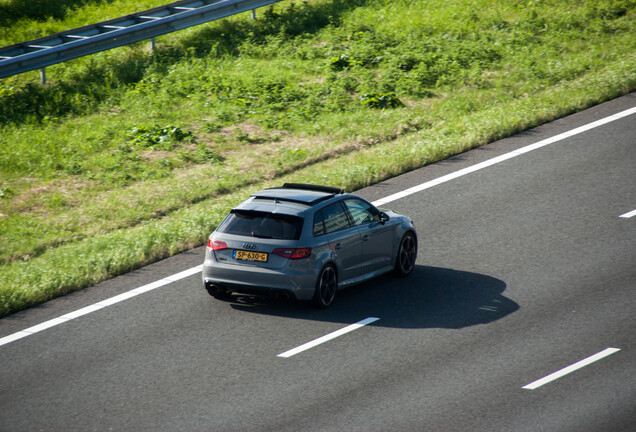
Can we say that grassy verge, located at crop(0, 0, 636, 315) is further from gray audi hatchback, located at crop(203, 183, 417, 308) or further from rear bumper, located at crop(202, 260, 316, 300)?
gray audi hatchback, located at crop(203, 183, 417, 308)

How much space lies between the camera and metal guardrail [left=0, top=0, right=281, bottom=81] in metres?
21.2

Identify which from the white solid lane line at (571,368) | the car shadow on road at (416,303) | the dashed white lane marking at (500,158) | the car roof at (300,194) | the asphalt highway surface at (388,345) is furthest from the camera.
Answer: the dashed white lane marking at (500,158)

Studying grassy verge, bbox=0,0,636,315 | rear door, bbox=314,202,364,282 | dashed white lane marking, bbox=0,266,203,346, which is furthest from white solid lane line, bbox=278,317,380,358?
grassy verge, bbox=0,0,636,315

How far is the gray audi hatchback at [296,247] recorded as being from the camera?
36.6 feet

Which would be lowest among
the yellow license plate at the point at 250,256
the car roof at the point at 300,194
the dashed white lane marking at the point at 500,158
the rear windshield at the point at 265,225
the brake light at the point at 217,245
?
the dashed white lane marking at the point at 500,158

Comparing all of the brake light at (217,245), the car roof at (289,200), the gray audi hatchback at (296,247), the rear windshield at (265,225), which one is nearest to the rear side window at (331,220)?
the gray audi hatchback at (296,247)

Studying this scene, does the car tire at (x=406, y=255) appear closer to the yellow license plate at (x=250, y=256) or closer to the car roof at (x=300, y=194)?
the car roof at (x=300, y=194)

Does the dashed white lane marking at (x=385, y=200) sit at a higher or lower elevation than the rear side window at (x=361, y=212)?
lower

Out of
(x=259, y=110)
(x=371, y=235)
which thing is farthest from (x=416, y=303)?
(x=259, y=110)

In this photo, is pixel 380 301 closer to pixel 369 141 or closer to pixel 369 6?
pixel 369 141

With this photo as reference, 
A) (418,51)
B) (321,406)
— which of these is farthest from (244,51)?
(321,406)

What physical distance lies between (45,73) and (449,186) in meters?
11.7

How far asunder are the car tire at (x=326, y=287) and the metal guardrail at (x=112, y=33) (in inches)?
503

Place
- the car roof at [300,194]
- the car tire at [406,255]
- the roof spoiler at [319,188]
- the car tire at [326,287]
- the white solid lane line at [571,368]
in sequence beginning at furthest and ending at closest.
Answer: the car tire at [406,255] < the roof spoiler at [319,188] < the car roof at [300,194] < the car tire at [326,287] < the white solid lane line at [571,368]
